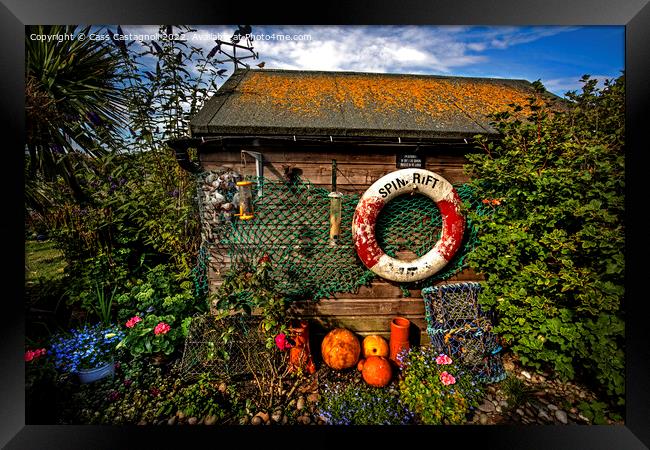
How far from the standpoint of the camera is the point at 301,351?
7.36ft

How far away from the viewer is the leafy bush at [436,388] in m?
1.87

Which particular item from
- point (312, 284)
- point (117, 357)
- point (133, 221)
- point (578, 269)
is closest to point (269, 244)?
point (312, 284)

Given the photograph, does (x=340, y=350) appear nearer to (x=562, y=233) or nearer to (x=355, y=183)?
(x=355, y=183)

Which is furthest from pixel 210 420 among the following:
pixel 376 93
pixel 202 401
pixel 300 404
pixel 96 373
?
pixel 376 93

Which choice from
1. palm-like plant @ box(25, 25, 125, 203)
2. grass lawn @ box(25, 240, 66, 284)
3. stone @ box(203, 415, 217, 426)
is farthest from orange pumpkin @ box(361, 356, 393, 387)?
grass lawn @ box(25, 240, 66, 284)

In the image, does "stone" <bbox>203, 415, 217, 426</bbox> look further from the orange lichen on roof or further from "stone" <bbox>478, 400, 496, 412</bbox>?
the orange lichen on roof

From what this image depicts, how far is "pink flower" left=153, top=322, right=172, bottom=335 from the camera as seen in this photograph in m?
2.21

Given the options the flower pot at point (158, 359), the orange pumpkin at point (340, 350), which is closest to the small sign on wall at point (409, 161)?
the orange pumpkin at point (340, 350)

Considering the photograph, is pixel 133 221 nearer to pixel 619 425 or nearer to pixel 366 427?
pixel 366 427

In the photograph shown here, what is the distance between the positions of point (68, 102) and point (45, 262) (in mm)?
2080

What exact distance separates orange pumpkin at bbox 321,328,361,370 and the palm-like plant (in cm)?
299

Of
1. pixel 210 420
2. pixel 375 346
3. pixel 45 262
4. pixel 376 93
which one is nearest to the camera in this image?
pixel 210 420

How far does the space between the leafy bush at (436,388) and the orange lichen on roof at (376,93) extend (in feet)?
7.46
